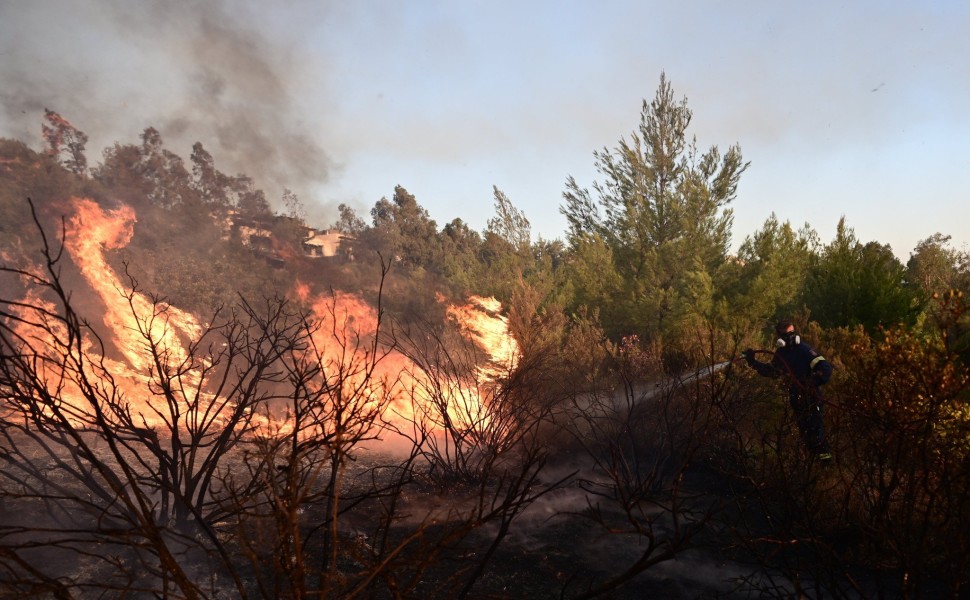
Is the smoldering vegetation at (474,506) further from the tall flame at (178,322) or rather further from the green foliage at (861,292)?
the green foliage at (861,292)

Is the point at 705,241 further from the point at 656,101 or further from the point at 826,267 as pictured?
the point at 656,101

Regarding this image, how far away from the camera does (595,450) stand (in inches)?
349

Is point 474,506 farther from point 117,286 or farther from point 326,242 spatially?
point 326,242

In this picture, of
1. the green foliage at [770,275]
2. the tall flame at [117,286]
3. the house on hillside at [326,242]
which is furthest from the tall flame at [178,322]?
the house on hillside at [326,242]

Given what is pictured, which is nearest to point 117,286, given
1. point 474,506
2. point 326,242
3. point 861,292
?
point 474,506

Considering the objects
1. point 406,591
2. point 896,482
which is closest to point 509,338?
point 896,482

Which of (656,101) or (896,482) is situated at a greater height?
(656,101)

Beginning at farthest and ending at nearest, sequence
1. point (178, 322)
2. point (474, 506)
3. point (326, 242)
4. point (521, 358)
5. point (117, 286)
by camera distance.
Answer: point (326, 242) → point (178, 322) → point (117, 286) → point (521, 358) → point (474, 506)

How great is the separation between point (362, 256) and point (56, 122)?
504 inches

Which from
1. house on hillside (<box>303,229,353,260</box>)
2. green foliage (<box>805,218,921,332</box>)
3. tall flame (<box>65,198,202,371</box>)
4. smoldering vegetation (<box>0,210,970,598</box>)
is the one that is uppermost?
house on hillside (<box>303,229,353,260</box>)

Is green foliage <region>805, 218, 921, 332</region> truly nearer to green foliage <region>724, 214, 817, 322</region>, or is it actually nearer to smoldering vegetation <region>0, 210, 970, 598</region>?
green foliage <region>724, 214, 817, 322</region>

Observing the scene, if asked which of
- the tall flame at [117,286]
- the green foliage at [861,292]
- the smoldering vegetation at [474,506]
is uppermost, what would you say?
the tall flame at [117,286]

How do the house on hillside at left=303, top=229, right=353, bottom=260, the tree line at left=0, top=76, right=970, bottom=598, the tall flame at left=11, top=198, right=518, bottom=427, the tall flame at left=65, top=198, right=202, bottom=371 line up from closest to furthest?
1. the tree line at left=0, top=76, right=970, bottom=598
2. the tall flame at left=11, top=198, right=518, bottom=427
3. the tall flame at left=65, top=198, right=202, bottom=371
4. the house on hillside at left=303, top=229, right=353, bottom=260

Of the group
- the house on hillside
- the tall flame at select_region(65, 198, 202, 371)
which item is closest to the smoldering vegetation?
the tall flame at select_region(65, 198, 202, 371)
